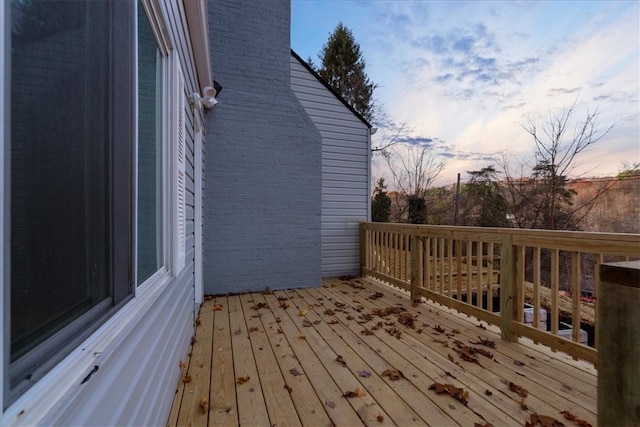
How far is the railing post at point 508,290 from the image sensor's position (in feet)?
9.48

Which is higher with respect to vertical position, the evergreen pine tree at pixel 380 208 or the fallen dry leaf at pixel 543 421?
the evergreen pine tree at pixel 380 208

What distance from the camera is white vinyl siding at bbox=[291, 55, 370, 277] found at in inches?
234

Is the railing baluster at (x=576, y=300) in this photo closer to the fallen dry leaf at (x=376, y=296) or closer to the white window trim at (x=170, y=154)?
the fallen dry leaf at (x=376, y=296)

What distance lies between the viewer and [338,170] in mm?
6105

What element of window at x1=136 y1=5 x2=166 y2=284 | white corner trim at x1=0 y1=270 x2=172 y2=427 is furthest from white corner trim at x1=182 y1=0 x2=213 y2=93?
white corner trim at x1=0 y1=270 x2=172 y2=427

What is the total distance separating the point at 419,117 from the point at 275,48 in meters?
7.75

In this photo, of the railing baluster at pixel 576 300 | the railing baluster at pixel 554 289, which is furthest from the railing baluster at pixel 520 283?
the railing baluster at pixel 576 300

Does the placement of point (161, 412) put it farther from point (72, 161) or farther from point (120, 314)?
point (72, 161)

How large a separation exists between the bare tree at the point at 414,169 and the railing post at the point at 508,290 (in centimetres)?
851

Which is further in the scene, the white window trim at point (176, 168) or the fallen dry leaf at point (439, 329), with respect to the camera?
the fallen dry leaf at point (439, 329)

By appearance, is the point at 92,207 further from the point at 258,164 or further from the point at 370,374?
the point at 258,164

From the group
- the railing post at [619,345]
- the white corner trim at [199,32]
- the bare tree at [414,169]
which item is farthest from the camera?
the bare tree at [414,169]

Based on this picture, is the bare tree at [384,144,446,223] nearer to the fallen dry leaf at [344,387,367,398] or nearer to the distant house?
the distant house

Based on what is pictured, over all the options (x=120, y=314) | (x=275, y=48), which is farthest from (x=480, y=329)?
(x=275, y=48)
